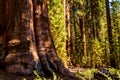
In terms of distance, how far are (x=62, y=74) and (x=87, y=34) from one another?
43.1 m

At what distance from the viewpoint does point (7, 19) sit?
1009 centimetres

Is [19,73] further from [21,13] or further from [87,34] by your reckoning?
[87,34]

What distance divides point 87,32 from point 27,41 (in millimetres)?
43223

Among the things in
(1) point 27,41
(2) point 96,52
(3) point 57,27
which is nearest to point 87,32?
(2) point 96,52

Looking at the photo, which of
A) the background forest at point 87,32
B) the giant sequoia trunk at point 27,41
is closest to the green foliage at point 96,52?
the background forest at point 87,32

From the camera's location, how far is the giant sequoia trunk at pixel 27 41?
9.04 metres

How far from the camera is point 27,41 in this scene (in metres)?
9.25

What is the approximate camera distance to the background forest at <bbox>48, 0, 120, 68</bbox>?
26344 mm

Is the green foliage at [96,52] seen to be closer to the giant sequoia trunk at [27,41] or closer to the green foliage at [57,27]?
the green foliage at [57,27]

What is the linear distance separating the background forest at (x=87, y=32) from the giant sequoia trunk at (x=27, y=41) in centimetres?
1138

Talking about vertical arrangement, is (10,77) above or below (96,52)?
above

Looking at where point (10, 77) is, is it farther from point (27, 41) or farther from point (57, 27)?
point (57, 27)

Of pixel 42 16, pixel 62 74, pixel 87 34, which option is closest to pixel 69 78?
pixel 62 74

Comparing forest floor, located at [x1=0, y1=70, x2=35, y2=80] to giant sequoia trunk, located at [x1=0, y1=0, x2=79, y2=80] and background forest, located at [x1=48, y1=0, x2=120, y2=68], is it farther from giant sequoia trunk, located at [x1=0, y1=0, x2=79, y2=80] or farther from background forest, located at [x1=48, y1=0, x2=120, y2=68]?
background forest, located at [x1=48, y1=0, x2=120, y2=68]
